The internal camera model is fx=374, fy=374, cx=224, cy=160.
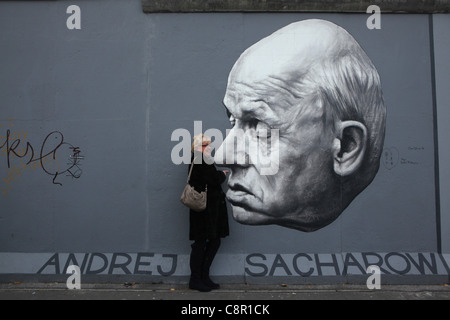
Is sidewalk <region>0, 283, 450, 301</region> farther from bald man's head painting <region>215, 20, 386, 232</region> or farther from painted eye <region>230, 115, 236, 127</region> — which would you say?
painted eye <region>230, 115, 236, 127</region>

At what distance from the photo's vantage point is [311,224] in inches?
193

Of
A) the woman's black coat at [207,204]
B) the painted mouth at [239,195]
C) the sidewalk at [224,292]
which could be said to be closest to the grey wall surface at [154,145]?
the sidewalk at [224,292]

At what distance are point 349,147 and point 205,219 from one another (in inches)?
83.0

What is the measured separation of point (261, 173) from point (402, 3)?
2.98 m

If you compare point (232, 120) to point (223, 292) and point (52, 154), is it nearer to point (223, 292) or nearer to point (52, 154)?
point (223, 292)

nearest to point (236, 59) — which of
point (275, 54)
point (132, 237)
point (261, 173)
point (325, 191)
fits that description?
point (275, 54)

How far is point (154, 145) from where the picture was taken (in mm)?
4957

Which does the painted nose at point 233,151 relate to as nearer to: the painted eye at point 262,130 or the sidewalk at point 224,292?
the painted eye at point 262,130

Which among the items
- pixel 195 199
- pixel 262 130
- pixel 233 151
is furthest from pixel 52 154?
pixel 262 130

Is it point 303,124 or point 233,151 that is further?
point 233,151

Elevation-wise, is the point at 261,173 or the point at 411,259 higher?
the point at 261,173

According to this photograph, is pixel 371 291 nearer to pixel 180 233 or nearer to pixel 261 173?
pixel 261 173

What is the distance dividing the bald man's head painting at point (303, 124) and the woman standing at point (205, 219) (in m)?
0.35

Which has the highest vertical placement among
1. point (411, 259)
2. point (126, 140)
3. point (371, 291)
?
point (126, 140)
